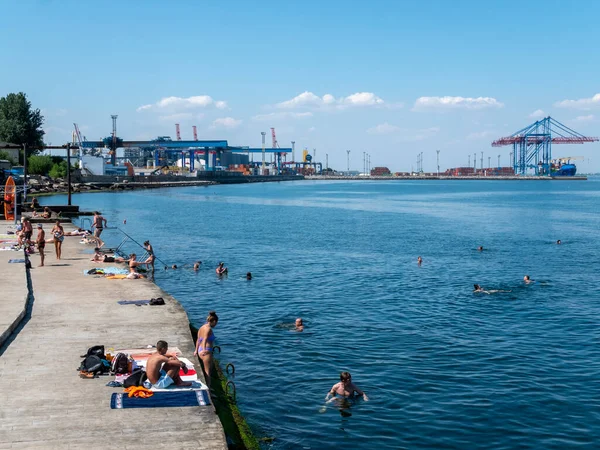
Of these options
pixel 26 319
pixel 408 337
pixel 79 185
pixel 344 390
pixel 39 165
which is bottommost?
pixel 408 337

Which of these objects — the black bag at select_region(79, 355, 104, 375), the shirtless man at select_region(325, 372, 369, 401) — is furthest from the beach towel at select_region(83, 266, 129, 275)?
the shirtless man at select_region(325, 372, 369, 401)

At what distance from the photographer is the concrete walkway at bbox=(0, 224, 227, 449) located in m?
11.3

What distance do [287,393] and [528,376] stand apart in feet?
24.0

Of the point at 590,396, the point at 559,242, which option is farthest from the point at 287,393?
the point at 559,242

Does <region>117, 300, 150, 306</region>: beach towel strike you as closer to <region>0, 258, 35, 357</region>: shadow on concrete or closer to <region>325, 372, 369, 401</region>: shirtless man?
<region>0, 258, 35, 357</region>: shadow on concrete

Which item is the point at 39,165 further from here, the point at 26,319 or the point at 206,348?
the point at 206,348

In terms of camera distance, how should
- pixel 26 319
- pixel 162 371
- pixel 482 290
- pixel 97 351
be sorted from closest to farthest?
pixel 162 371 → pixel 97 351 → pixel 26 319 → pixel 482 290

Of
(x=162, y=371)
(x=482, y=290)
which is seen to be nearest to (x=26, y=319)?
(x=162, y=371)

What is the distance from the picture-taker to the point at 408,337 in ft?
76.8

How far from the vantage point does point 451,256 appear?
153ft

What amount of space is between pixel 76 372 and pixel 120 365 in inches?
41.6

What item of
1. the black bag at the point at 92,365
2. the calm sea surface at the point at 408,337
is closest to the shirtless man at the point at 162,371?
the black bag at the point at 92,365

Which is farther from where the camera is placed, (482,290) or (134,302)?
(482,290)

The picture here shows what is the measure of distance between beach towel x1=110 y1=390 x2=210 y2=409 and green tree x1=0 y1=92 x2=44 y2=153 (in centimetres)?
12271
